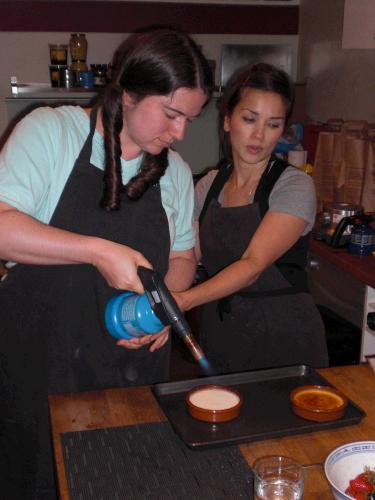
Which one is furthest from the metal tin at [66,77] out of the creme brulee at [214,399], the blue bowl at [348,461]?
the blue bowl at [348,461]

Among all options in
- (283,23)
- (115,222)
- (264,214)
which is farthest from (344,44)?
(115,222)

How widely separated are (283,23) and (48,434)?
3270 mm

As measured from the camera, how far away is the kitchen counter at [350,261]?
7.56ft

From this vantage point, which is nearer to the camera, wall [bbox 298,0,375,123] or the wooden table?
the wooden table

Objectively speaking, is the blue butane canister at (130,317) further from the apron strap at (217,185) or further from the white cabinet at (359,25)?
the white cabinet at (359,25)

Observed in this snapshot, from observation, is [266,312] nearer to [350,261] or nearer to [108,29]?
[350,261]

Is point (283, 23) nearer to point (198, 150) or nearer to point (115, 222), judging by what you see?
point (198, 150)

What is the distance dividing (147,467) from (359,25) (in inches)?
99.8

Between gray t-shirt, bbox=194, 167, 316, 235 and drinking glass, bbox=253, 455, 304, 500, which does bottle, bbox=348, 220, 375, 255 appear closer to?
gray t-shirt, bbox=194, 167, 316, 235

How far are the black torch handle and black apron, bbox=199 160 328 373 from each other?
1.92 feet

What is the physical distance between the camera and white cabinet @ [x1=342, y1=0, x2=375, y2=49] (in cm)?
290

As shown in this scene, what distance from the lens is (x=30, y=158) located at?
4.51 ft

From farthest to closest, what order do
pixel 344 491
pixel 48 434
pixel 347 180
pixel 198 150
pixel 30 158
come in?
pixel 198 150
pixel 347 180
pixel 48 434
pixel 30 158
pixel 344 491

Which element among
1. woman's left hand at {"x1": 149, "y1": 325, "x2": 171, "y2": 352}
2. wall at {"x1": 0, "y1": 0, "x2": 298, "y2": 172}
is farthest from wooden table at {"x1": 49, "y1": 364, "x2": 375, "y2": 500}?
Result: wall at {"x1": 0, "y1": 0, "x2": 298, "y2": 172}
